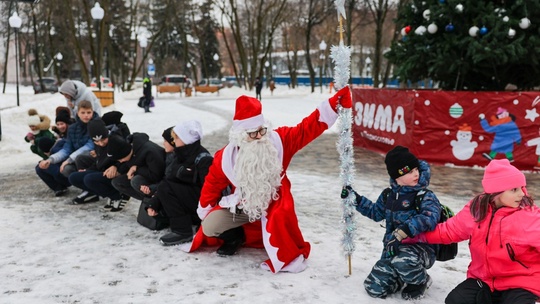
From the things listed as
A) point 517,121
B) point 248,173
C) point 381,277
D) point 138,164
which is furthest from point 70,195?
point 517,121

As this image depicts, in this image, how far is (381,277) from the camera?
3473 mm

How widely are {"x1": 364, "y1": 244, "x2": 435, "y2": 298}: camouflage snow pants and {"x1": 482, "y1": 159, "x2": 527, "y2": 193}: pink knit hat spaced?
723 mm

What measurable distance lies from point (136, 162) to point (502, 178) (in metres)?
3.64

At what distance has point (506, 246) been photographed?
2.90 meters

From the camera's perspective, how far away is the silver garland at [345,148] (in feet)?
12.2

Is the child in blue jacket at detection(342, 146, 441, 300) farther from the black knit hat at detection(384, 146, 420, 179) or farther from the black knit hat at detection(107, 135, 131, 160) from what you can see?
the black knit hat at detection(107, 135, 131, 160)

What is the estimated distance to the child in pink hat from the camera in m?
2.86

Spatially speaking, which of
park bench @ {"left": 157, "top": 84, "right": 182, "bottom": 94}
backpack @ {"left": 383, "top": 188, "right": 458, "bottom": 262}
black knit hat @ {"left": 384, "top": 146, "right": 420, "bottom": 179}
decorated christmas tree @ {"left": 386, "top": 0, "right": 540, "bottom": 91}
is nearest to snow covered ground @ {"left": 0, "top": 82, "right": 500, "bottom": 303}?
backpack @ {"left": 383, "top": 188, "right": 458, "bottom": 262}

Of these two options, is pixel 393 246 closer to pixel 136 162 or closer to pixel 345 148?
pixel 345 148

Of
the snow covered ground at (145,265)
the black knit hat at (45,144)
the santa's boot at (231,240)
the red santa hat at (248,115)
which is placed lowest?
the snow covered ground at (145,265)

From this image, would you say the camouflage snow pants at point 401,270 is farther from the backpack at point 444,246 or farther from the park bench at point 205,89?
the park bench at point 205,89

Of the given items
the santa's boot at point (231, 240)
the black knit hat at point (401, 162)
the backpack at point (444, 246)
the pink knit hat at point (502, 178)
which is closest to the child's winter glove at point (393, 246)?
the backpack at point (444, 246)

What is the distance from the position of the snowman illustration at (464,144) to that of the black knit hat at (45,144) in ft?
22.9

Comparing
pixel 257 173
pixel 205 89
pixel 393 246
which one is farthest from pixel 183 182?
pixel 205 89
